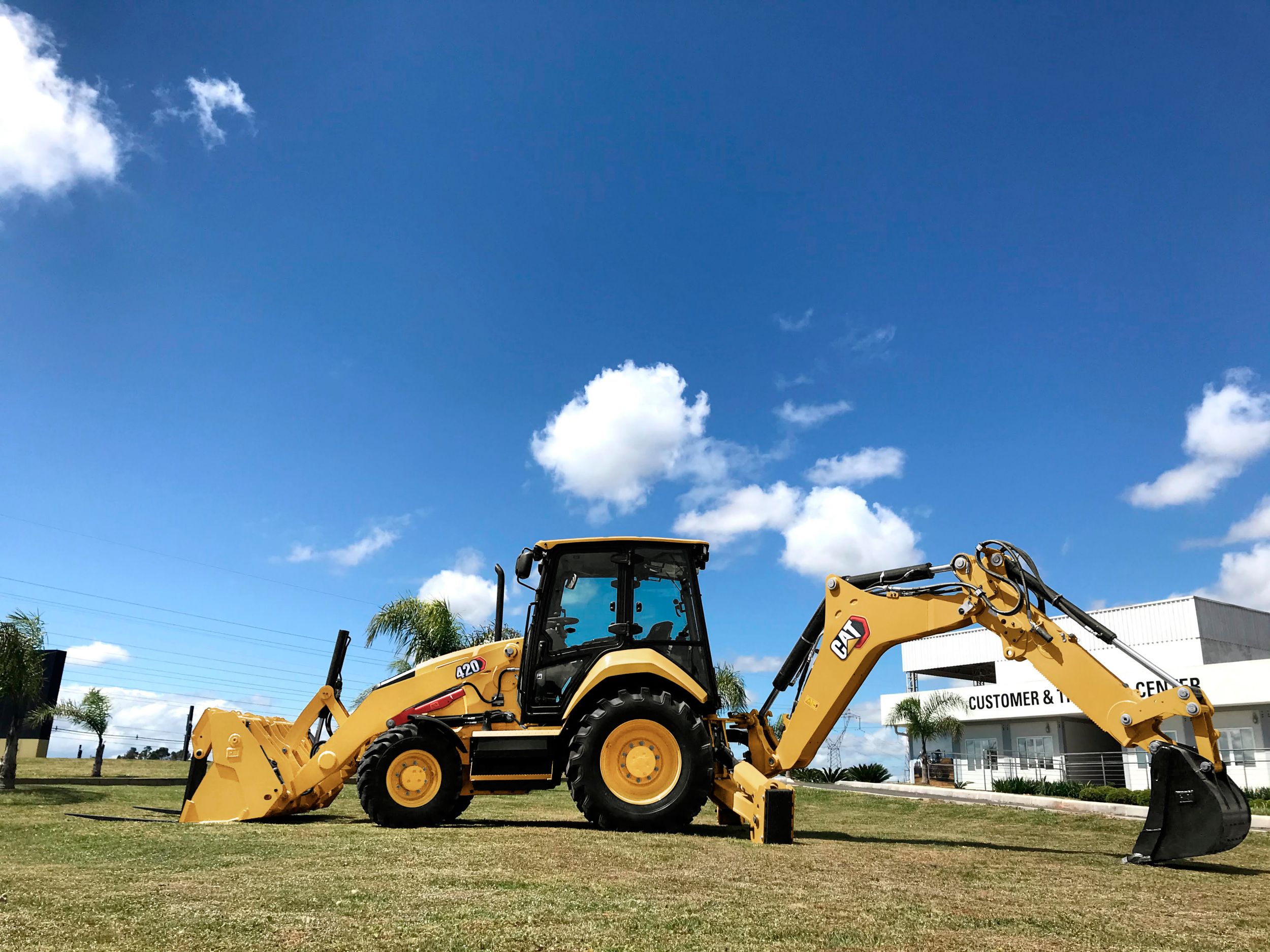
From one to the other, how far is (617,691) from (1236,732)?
30.8m

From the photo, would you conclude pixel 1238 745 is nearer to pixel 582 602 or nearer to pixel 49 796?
pixel 582 602

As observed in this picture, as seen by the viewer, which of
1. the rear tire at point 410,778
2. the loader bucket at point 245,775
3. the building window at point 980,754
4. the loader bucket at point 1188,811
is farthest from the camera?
the building window at point 980,754

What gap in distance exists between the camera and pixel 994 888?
7.14 metres

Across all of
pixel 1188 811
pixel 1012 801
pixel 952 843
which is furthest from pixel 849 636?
pixel 1012 801

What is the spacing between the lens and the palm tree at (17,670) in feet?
73.1

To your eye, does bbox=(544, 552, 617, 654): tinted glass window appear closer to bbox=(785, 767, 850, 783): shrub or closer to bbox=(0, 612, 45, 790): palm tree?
bbox=(0, 612, 45, 790): palm tree

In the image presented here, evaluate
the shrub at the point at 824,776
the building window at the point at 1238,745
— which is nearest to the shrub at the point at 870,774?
the shrub at the point at 824,776

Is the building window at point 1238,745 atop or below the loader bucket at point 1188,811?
atop

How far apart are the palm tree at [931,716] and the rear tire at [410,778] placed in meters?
35.2

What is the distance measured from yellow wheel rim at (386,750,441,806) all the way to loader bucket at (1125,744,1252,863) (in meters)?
7.74

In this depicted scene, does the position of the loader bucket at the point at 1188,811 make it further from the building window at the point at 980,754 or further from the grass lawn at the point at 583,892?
the building window at the point at 980,754

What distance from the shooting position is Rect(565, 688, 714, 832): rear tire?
10.5m

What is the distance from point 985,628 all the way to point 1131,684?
87.7 feet

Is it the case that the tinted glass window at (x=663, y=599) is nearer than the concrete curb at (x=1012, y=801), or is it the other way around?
the tinted glass window at (x=663, y=599)
